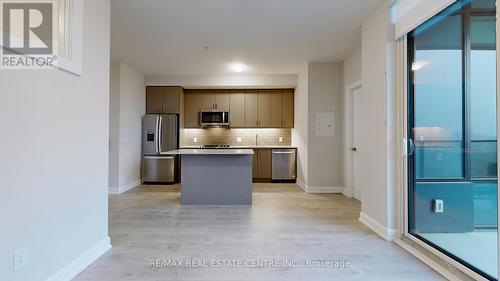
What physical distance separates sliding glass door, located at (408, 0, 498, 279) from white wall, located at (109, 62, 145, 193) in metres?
4.93

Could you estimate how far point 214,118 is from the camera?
695cm

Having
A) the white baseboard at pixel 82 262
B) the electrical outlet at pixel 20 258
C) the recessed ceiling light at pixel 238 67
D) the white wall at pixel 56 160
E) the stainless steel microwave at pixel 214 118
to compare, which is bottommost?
the white baseboard at pixel 82 262

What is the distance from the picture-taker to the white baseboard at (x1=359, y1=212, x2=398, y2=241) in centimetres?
293

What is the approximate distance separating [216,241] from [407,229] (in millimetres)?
1992

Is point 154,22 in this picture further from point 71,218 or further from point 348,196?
point 348,196

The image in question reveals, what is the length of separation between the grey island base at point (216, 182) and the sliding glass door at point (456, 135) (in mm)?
2467

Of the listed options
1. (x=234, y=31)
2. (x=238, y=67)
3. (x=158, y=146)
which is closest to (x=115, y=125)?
(x=158, y=146)

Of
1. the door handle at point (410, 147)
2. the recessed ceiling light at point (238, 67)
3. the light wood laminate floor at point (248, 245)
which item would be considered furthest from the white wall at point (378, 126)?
the recessed ceiling light at point (238, 67)

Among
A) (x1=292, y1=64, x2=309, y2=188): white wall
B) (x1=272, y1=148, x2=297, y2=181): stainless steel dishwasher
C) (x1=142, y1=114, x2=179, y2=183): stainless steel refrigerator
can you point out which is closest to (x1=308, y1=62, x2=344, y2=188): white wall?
(x1=292, y1=64, x2=309, y2=188): white wall

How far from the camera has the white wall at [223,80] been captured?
655cm

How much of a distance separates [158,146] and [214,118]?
59.8 inches

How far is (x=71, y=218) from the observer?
2.15 meters

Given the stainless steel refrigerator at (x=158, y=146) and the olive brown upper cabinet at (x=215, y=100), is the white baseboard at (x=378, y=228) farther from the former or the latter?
the olive brown upper cabinet at (x=215, y=100)

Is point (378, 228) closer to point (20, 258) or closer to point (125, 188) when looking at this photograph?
point (20, 258)
